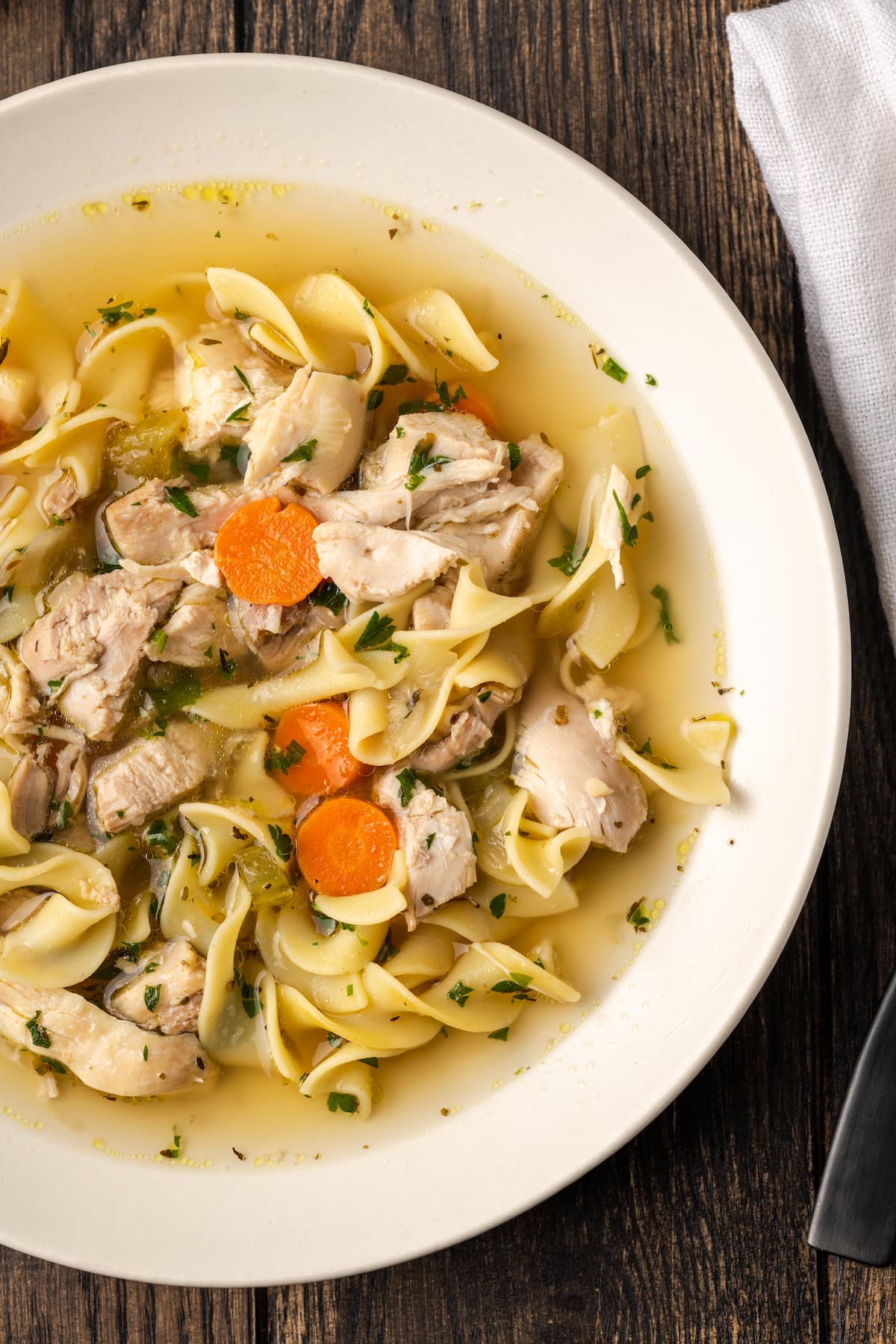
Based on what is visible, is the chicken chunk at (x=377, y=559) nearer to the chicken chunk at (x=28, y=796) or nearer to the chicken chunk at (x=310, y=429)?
the chicken chunk at (x=310, y=429)

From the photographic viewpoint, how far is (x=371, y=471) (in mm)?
3131

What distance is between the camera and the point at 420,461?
298 centimetres

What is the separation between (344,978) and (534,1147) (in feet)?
2.41

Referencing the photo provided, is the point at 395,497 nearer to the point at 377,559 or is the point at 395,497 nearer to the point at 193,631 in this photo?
the point at 377,559

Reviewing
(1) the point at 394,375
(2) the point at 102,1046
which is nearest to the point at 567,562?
(1) the point at 394,375

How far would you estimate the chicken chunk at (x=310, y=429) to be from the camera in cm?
298

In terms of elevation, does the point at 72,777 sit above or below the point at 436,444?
below

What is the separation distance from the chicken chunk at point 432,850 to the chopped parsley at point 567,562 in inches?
31.9

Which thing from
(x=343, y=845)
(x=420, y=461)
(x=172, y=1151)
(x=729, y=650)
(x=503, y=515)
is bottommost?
(x=172, y=1151)

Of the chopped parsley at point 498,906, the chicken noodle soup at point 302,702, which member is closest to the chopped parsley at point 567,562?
the chicken noodle soup at point 302,702

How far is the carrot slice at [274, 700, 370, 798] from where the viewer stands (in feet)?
9.96

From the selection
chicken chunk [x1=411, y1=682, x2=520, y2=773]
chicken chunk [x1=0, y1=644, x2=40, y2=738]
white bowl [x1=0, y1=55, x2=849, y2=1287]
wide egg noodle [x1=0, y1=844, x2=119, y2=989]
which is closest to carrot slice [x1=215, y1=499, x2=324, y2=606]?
chicken chunk [x1=411, y1=682, x2=520, y2=773]

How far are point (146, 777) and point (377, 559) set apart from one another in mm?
977

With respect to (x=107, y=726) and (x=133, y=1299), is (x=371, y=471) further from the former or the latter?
(x=133, y=1299)
